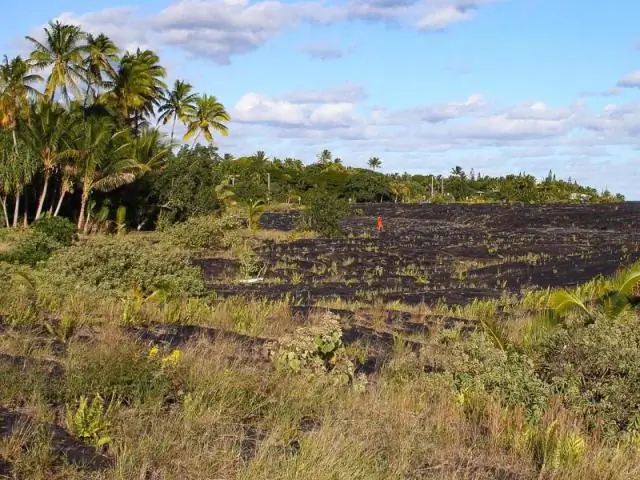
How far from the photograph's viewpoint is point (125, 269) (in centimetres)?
1476

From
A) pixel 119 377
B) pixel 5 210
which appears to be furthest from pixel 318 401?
pixel 5 210

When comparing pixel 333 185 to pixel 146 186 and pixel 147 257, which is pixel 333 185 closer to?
pixel 146 186

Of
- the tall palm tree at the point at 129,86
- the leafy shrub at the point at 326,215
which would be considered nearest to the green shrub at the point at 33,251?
the leafy shrub at the point at 326,215

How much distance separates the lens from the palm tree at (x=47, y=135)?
3241 cm

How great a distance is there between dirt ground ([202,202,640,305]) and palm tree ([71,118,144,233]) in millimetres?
8307

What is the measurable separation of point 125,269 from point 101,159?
1987 centimetres

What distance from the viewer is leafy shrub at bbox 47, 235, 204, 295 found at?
13.9 m

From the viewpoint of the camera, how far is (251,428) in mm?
4867

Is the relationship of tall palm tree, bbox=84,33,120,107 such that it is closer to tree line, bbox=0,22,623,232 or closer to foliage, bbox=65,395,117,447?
tree line, bbox=0,22,623,232

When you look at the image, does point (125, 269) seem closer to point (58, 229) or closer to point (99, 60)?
point (58, 229)

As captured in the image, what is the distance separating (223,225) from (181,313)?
19.9 metres

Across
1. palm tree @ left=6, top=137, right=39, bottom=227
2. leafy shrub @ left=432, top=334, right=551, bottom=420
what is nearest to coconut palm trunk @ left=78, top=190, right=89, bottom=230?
palm tree @ left=6, top=137, right=39, bottom=227

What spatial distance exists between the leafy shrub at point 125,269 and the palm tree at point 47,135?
19023mm

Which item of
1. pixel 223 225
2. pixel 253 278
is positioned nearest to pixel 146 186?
pixel 223 225
